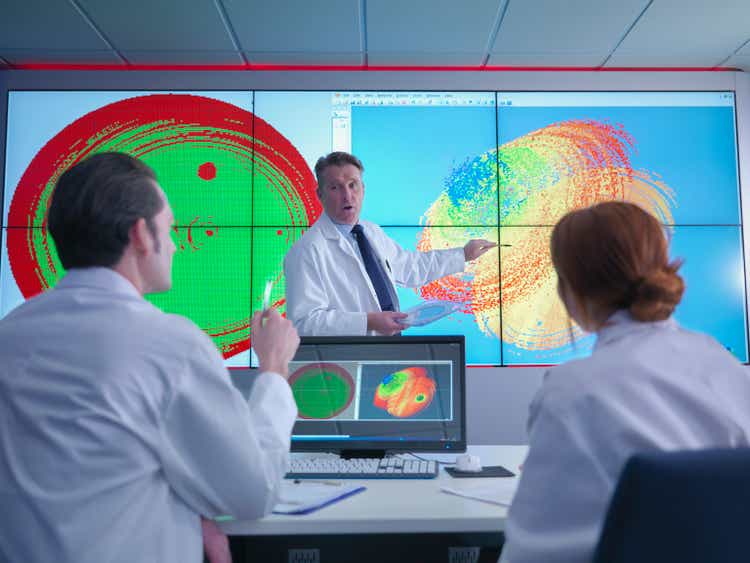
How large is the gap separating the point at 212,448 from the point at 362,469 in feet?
2.23

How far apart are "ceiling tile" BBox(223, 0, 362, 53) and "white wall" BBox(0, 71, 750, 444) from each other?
230mm

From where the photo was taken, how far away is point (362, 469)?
1.56 metres

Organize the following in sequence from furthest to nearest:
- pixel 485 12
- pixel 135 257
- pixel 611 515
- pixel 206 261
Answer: pixel 206 261
pixel 485 12
pixel 135 257
pixel 611 515

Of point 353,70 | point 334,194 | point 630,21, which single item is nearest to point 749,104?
point 630,21

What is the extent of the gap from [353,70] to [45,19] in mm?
1774

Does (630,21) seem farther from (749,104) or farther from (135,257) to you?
(135,257)

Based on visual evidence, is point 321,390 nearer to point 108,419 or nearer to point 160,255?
point 160,255

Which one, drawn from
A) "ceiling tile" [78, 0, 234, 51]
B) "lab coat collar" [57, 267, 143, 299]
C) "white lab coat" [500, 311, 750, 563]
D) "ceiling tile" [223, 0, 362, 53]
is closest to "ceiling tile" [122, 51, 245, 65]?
"ceiling tile" [78, 0, 234, 51]

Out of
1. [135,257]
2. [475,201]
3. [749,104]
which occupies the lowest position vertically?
[135,257]

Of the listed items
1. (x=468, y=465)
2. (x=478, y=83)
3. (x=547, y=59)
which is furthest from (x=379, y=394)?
(x=547, y=59)

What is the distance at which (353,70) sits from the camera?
13.2 feet

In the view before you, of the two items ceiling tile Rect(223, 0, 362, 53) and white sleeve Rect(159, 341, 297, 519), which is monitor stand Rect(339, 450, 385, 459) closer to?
white sleeve Rect(159, 341, 297, 519)

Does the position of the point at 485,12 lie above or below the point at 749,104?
above

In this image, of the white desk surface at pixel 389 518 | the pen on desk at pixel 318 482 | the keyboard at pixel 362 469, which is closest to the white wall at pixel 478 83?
the keyboard at pixel 362 469
